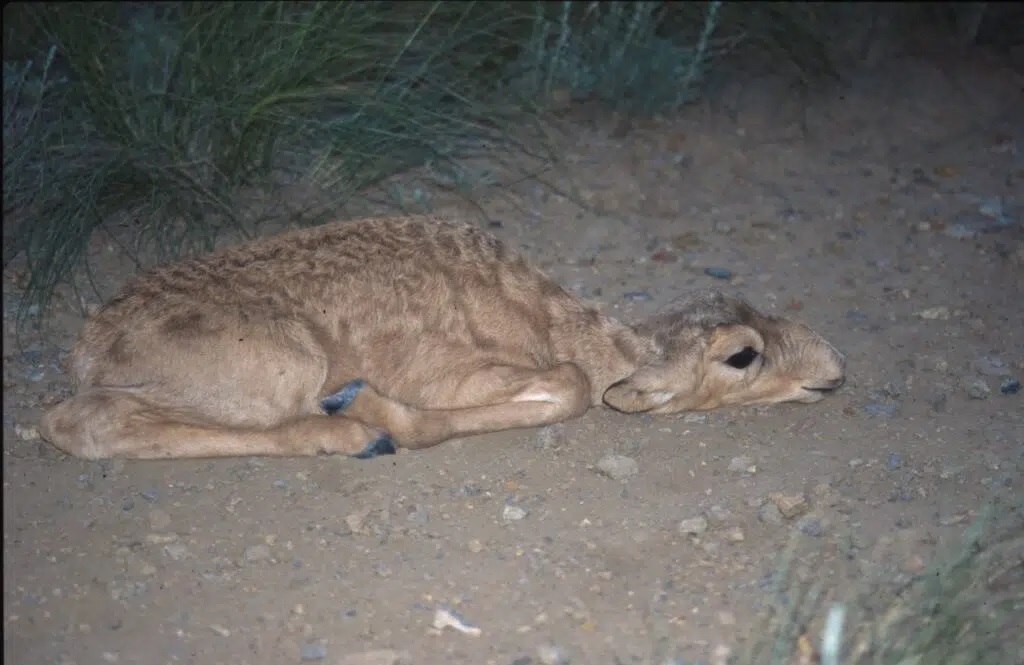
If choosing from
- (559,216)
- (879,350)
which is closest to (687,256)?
(559,216)

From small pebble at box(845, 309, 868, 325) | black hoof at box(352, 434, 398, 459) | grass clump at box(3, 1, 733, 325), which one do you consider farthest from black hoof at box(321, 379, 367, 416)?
small pebble at box(845, 309, 868, 325)

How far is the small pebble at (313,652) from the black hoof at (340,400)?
1.58m

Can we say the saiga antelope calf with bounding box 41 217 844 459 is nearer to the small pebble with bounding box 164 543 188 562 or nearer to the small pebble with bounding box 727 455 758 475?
the small pebble with bounding box 727 455 758 475

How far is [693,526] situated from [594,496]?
1.55 feet

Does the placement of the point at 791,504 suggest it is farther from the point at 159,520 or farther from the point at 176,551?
the point at 159,520

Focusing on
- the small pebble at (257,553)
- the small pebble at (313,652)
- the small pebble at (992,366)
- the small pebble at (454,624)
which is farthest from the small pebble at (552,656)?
the small pebble at (992,366)

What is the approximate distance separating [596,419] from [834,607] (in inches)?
72.1

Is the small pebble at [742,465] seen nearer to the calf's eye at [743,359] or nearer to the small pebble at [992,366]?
the calf's eye at [743,359]

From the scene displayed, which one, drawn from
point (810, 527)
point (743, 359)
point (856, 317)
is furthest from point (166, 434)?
point (856, 317)

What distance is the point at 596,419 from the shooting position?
21.7ft

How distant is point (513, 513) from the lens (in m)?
5.75

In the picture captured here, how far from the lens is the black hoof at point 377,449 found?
6207mm

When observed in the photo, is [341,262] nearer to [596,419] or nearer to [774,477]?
[596,419]

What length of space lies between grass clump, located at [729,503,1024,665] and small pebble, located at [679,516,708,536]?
0.37 metres
